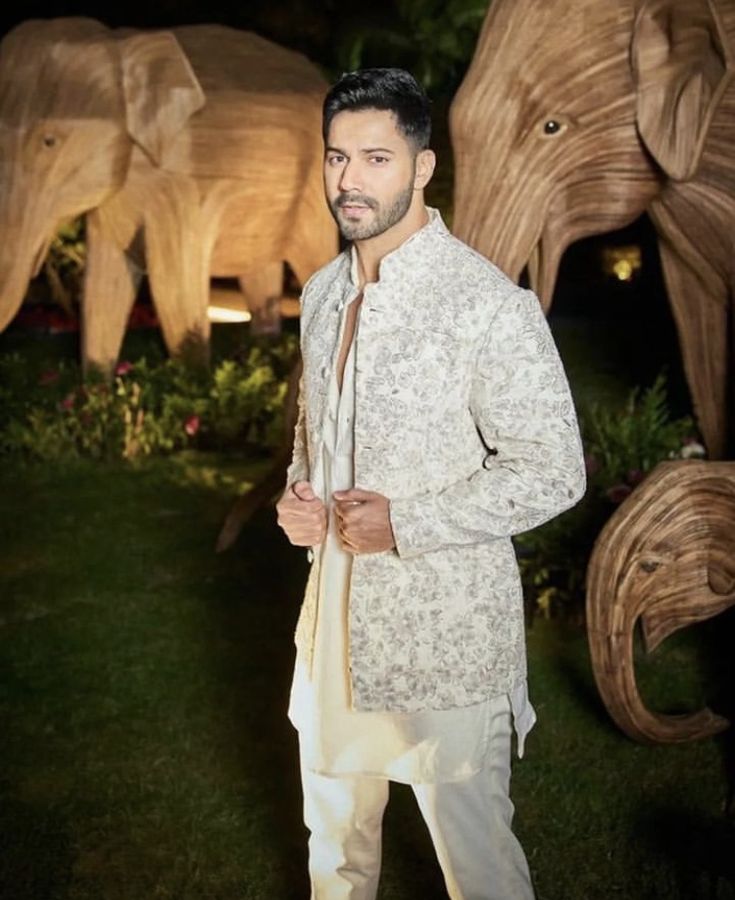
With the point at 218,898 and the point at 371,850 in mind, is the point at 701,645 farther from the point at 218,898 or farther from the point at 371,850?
the point at 371,850

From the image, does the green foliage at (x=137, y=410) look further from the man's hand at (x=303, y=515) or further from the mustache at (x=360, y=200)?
the mustache at (x=360, y=200)

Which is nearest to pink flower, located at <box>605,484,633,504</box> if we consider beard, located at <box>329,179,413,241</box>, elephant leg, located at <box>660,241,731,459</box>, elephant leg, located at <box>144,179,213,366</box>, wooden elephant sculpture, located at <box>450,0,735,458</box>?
elephant leg, located at <box>660,241,731,459</box>

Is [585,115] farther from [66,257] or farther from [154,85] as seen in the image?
[66,257]

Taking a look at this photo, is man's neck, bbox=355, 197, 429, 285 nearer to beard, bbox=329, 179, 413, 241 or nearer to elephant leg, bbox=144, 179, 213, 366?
beard, bbox=329, 179, 413, 241

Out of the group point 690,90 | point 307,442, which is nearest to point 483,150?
point 690,90

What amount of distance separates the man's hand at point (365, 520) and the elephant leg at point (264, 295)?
6.50m

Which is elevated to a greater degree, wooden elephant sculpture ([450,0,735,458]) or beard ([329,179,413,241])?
wooden elephant sculpture ([450,0,735,458])

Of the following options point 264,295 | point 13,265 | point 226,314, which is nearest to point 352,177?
point 13,265

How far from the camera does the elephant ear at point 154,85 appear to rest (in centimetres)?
679

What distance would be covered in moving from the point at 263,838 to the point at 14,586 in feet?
7.09

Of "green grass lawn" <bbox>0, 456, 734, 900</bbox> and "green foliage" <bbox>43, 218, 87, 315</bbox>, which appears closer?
"green grass lawn" <bbox>0, 456, 734, 900</bbox>

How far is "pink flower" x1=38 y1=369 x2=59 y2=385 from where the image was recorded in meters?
7.55

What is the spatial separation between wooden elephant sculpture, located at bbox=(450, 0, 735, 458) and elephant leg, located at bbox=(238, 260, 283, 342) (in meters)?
5.07

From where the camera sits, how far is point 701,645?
15.4 feet
